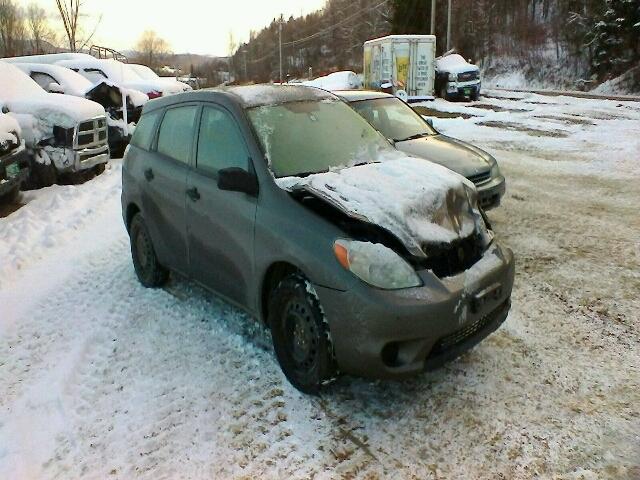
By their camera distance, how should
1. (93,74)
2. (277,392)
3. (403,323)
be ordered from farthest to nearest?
1. (93,74)
2. (277,392)
3. (403,323)

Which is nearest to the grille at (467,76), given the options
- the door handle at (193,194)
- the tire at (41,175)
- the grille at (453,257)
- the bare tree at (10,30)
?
the tire at (41,175)

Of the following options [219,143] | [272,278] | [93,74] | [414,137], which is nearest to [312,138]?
[219,143]

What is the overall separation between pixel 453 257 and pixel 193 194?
1.98 metres

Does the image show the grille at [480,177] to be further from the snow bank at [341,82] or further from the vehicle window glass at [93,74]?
the snow bank at [341,82]

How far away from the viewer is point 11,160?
7664mm

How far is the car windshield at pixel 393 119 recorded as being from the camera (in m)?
7.66

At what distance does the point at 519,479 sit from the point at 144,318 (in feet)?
10.1

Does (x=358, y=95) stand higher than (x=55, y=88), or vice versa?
(x=55, y=88)

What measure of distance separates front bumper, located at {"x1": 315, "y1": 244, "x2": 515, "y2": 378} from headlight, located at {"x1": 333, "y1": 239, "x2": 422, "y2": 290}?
5 cm

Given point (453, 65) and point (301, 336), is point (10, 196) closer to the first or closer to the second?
point (301, 336)

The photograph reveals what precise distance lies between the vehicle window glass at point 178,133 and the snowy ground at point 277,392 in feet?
4.19

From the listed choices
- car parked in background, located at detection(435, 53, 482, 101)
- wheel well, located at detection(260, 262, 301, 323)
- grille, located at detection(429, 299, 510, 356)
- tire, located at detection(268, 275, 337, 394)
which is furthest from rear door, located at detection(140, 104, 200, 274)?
car parked in background, located at detection(435, 53, 482, 101)

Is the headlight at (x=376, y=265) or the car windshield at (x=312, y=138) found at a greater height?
the car windshield at (x=312, y=138)

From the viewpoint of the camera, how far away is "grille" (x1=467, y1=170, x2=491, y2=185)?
6356 mm
